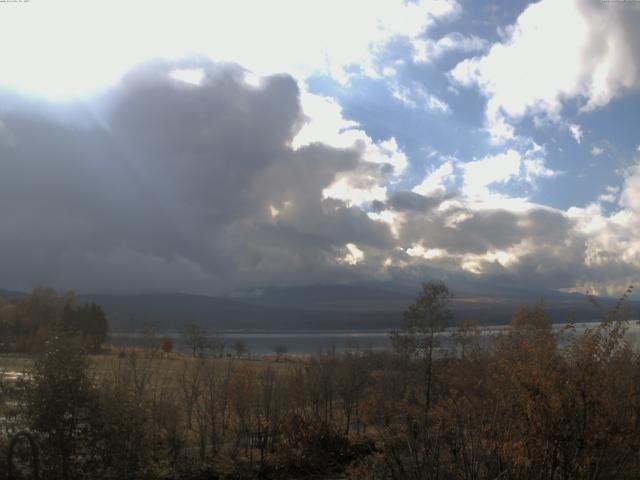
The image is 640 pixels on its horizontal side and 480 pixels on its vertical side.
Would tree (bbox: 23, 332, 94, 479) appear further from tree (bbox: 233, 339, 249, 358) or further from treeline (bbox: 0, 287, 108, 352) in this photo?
treeline (bbox: 0, 287, 108, 352)

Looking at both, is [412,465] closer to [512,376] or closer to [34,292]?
[512,376]

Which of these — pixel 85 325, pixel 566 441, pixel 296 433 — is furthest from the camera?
pixel 85 325

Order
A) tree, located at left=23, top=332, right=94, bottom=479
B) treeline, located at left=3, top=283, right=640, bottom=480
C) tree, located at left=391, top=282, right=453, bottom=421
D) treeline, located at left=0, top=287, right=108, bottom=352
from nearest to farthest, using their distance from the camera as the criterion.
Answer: treeline, located at left=3, top=283, right=640, bottom=480 < tree, located at left=23, top=332, right=94, bottom=479 < tree, located at left=391, top=282, right=453, bottom=421 < treeline, located at left=0, top=287, right=108, bottom=352

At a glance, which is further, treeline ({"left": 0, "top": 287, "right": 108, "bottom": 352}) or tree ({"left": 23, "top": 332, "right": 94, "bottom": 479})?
treeline ({"left": 0, "top": 287, "right": 108, "bottom": 352})

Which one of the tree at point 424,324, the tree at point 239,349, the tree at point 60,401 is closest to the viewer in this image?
the tree at point 60,401

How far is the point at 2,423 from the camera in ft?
40.6

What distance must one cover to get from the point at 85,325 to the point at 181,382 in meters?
76.8

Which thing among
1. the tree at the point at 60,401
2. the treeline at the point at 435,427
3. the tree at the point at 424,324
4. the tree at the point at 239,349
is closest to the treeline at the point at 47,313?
the tree at the point at 239,349

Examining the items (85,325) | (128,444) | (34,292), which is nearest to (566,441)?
(128,444)

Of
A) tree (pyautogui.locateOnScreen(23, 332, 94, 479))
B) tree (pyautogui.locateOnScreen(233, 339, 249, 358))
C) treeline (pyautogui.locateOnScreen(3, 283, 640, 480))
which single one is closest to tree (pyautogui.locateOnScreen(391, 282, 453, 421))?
treeline (pyautogui.locateOnScreen(3, 283, 640, 480))

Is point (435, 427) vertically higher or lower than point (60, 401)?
lower

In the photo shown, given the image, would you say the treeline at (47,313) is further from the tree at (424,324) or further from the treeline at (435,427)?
the treeline at (435,427)

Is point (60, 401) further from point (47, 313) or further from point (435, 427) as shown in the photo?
point (47, 313)

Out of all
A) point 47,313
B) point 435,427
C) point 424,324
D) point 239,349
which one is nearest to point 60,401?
point 435,427
